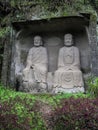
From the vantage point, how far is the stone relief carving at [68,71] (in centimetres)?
834

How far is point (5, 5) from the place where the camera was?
9133 millimetres

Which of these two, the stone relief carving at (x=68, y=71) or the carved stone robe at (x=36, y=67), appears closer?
the stone relief carving at (x=68, y=71)

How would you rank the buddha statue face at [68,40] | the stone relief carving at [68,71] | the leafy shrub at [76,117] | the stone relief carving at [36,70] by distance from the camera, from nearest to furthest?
the leafy shrub at [76,117] < the stone relief carving at [68,71] < the stone relief carving at [36,70] < the buddha statue face at [68,40]

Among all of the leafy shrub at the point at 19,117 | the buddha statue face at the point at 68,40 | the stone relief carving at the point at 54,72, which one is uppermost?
the buddha statue face at the point at 68,40

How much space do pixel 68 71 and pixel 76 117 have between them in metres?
4.08

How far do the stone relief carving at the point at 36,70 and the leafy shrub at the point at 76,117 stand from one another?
3.90 metres

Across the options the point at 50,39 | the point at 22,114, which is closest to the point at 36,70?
the point at 50,39

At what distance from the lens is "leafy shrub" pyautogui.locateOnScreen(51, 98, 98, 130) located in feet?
14.5

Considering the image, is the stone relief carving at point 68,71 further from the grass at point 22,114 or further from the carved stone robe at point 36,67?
the grass at point 22,114

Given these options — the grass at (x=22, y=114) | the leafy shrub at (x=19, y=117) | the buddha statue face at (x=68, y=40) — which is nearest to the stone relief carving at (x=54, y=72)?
the buddha statue face at (x=68, y=40)

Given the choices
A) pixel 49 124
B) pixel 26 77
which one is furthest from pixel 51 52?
pixel 49 124

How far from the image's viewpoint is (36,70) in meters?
8.74

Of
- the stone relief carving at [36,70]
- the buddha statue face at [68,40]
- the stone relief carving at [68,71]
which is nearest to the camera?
the stone relief carving at [68,71]

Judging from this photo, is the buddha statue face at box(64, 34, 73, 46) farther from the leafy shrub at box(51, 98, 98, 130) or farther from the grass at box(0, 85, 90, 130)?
the leafy shrub at box(51, 98, 98, 130)
